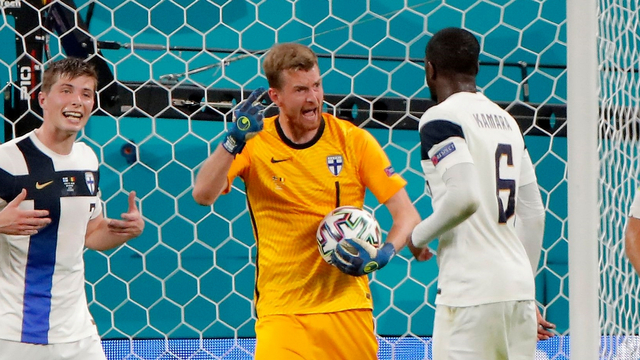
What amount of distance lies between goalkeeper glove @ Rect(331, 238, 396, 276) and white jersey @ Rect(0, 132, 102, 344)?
3.01 ft

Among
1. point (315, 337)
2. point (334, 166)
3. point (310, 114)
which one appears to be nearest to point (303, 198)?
point (334, 166)

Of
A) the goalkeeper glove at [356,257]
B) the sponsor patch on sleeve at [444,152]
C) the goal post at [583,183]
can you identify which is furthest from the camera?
the goalkeeper glove at [356,257]

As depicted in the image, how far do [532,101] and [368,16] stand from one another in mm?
1041

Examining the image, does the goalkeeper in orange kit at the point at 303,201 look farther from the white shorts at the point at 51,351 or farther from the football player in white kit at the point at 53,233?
the white shorts at the point at 51,351

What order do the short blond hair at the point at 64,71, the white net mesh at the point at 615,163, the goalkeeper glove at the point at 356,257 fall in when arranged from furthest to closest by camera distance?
1. the short blond hair at the point at 64,71
2. the white net mesh at the point at 615,163
3. the goalkeeper glove at the point at 356,257

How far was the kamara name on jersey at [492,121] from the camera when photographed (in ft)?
7.76

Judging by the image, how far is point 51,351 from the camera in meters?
2.85

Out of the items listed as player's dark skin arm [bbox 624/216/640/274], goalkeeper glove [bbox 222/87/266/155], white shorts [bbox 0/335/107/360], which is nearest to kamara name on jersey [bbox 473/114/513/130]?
goalkeeper glove [bbox 222/87/266/155]

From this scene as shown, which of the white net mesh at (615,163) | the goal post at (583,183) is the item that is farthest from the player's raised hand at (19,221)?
the white net mesh at (615,163)

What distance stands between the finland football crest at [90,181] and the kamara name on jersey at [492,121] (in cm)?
139

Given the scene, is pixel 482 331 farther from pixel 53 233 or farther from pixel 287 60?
pixel 53 233

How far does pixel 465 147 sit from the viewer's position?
227cm

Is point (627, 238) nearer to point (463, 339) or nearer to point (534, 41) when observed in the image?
A: point (463, 339)

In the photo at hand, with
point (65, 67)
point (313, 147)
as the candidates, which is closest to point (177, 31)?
point (65, 67)
